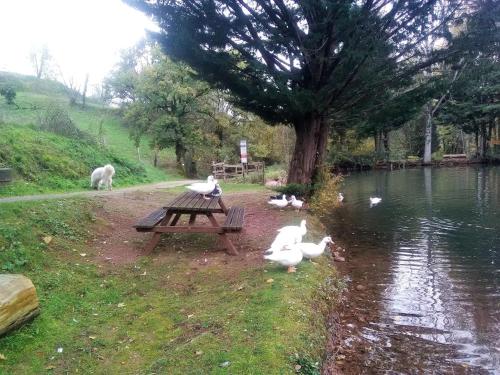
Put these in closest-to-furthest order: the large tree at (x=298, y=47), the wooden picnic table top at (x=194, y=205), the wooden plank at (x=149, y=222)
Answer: the wooden plank at (x=149, y=222), the wooden picnic table top at (x=194, y=205), the large tree at (x=298, y=47)

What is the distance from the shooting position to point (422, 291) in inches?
289

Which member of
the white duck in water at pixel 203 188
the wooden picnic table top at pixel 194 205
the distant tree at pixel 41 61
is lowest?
the wooden picnic table top at pixel 194 205

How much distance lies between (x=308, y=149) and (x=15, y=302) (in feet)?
36.5

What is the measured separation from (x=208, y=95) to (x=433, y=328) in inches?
1069

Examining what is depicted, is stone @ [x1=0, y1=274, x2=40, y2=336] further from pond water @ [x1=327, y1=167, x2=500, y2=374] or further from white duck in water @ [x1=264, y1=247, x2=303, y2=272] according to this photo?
pond water @ [x1=327, y1=167, x2=500, y2=374]

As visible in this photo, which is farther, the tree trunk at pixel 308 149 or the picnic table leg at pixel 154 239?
the tree trunk at pixel 308 149

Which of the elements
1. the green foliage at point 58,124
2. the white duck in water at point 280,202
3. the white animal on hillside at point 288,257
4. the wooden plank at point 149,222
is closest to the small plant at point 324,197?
the white duck in water at point 280,202

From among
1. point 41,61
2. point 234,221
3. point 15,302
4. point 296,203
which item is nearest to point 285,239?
point 234,221

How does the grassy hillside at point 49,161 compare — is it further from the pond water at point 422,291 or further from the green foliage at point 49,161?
the pond water at point 422,291

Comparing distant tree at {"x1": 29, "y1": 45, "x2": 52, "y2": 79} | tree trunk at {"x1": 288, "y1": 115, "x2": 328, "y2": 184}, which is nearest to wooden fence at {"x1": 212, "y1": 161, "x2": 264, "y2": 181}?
tree trunk at {"x1": 288, "y1": 115, "x2": 328, "y2": 184}

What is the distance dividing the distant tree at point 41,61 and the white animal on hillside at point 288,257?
2254 inches

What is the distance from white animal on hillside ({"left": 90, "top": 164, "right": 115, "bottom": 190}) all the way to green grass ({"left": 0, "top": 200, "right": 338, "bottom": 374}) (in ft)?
19.6

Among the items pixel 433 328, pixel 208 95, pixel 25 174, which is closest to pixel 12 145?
pixel 25 174

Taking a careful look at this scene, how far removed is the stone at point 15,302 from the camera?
435 cm
